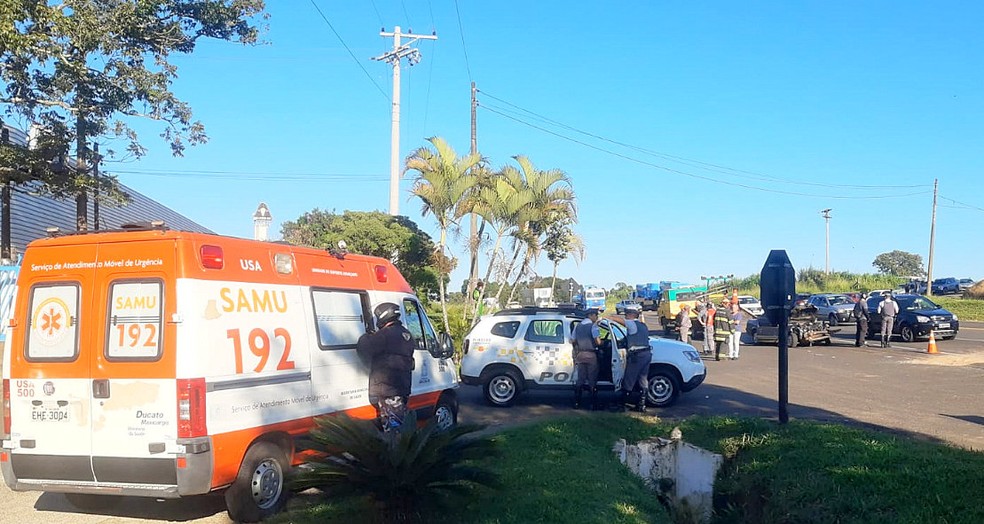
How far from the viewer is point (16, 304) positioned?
7273mm

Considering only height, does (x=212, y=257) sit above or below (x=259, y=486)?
above

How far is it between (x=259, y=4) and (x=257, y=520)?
11977 millimetres

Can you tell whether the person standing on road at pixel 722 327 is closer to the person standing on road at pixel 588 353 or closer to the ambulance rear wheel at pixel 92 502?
the person standing on road at pixel 588 353

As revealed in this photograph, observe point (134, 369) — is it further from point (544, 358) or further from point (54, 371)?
point (544, 358)

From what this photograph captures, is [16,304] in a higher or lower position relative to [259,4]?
lower

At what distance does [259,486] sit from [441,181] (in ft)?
45.8

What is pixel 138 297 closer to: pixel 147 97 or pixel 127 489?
pixel 127 489

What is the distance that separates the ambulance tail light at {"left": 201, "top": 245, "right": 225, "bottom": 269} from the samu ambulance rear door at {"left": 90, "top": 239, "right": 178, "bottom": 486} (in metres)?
0.27

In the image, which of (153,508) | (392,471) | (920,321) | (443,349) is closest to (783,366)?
(443,349)

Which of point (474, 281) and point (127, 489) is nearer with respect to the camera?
point (127, 489)

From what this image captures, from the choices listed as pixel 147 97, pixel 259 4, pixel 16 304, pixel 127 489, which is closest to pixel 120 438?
pixel 127 489

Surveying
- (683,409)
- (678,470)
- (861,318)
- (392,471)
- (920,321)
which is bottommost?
(678,470)

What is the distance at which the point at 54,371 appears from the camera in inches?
273

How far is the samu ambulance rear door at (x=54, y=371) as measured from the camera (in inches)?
268
